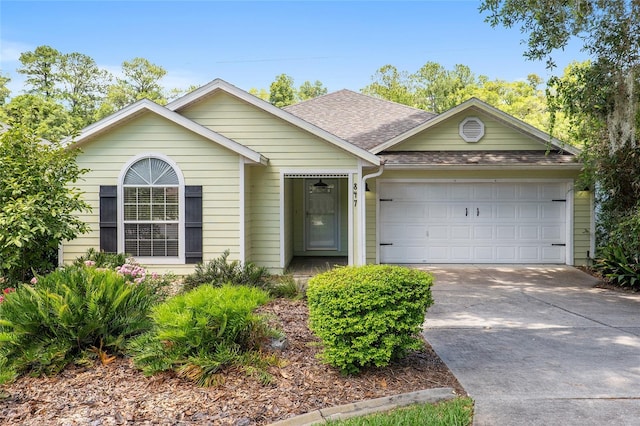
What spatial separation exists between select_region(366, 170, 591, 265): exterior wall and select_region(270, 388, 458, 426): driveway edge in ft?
25.3

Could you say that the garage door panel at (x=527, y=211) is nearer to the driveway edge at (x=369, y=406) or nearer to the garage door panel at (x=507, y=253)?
the garage door panel at (x=507, y=253)

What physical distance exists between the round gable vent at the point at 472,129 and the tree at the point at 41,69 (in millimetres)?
29479

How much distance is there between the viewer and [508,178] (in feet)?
37.8

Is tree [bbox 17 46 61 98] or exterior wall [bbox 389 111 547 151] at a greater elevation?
tree [bbox 17 46 61 98]

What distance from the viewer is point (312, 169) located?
10.2m

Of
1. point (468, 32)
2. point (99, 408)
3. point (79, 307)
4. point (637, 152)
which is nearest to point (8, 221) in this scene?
point (79, 307)

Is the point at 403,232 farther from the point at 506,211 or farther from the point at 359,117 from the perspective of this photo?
the point at 359,117

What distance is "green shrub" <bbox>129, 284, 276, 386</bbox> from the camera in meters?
4.07

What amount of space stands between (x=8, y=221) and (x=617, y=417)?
7.36 m

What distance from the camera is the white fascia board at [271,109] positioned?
9836mm

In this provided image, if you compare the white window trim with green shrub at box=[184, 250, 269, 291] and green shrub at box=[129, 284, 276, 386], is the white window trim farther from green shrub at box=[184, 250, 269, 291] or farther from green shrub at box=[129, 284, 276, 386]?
green shrub at box=[129, 284, 276, 386]

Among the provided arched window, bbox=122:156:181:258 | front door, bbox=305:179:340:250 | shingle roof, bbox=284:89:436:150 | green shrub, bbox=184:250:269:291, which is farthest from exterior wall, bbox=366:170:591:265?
arched window, bbox=122:156:181:258

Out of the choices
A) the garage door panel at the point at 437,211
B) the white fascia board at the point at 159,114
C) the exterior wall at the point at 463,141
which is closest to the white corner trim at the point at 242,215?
the white fascia board at the point at 159,114

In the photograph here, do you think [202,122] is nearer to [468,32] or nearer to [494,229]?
[494,229]
